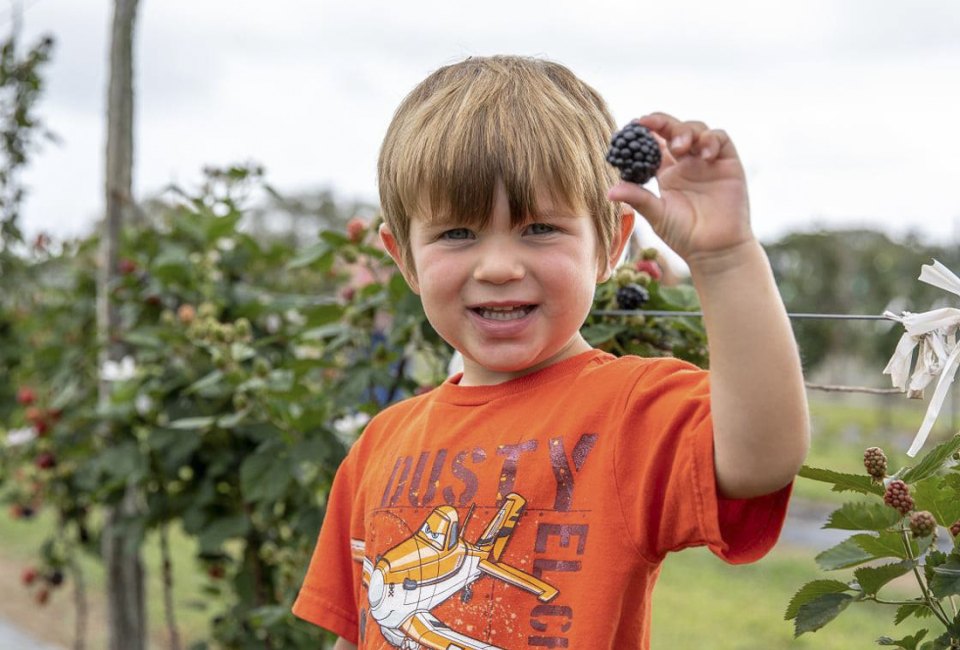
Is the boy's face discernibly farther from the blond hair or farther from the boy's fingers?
the boy's fingers

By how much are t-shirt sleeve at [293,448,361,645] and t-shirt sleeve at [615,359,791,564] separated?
0.50 meters

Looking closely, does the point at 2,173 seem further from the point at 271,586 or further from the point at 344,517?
the point at 344,517

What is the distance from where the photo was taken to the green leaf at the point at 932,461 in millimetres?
1004

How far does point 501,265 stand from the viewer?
3.61 feet

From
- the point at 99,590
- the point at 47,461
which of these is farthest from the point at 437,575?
the point at 99,590

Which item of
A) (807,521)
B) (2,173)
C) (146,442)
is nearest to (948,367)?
(146,442)

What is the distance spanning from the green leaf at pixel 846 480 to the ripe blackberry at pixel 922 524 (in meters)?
0.04

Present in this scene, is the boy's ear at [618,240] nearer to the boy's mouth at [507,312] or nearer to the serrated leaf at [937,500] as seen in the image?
the boy's mouth at [507,312]

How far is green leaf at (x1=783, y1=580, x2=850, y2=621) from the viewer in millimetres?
1068

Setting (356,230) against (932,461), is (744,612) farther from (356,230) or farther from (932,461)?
(932,461)

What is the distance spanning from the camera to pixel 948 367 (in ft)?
3.51

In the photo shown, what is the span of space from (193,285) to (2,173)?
1926 mm

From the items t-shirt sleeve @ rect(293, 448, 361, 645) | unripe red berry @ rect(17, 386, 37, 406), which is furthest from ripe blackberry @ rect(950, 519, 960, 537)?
unripe red berry @ rect(17, 386, 37, 406)

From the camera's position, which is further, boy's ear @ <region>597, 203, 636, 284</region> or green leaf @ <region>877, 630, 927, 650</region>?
boy's ear @ <region>597, 203, 636, 284</region>
